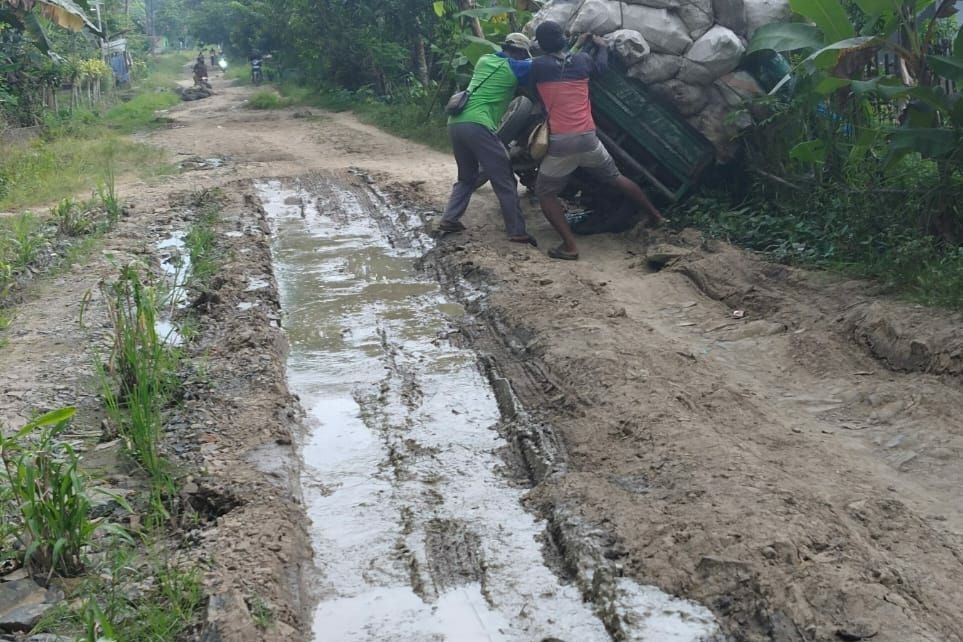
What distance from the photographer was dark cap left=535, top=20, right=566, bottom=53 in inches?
284

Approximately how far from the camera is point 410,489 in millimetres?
4125

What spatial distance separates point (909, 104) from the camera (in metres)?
6.36

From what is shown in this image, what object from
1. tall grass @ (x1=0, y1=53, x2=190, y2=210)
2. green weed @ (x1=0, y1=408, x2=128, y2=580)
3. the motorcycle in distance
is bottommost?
the motorcycle in distance

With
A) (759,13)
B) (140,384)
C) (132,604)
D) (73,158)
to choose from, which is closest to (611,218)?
(759,13)

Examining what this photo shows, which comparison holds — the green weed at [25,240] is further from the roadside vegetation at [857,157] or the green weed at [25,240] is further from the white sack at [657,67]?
the white sack at [657,67]

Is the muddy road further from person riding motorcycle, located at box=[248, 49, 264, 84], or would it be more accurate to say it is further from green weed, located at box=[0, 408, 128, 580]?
person riding motorcycle, located at box=[248, 49, 264, 84]

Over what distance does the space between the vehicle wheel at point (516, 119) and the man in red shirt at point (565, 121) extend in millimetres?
626

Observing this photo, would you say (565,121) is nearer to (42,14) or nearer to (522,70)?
(522,70)

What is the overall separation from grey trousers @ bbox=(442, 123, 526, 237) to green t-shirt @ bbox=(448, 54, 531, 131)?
0.25 ft

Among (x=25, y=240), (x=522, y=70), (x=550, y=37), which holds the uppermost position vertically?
(x=550, y=37)

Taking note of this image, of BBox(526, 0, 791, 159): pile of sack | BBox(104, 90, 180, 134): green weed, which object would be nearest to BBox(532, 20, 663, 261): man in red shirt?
BBox(526, 0, 791, 159): pile of sack

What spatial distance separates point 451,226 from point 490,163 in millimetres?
742

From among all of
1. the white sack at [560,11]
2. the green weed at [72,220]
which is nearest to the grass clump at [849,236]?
the white sack at [560,11]

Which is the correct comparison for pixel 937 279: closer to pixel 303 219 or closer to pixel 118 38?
pixel 303 219
